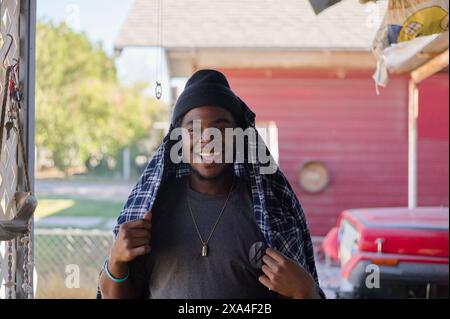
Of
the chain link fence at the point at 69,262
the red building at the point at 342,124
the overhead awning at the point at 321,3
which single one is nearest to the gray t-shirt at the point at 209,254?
the overhead awning at the point at 321,3

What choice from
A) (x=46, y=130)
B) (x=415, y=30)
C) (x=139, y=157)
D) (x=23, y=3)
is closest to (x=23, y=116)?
(x=23, y=3)

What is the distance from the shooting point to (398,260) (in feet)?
14.8

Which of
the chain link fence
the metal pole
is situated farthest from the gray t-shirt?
the metal pole

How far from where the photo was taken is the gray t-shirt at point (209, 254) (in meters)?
1.68

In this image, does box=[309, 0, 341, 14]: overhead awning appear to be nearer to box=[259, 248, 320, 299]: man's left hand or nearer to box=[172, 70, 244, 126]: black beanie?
box=[172, 70, 244, 126]: black beanie

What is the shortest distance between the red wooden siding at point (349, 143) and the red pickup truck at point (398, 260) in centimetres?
347

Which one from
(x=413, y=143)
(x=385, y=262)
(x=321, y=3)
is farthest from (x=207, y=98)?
(x=413, y=143)

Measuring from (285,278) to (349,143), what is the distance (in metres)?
7.05

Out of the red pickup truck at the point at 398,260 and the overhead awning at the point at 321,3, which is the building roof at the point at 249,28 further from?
the overhead awning at the point at 321,3

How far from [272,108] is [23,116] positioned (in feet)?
20.7

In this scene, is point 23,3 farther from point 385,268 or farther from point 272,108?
point 272,108

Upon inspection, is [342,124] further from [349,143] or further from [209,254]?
[209,254]

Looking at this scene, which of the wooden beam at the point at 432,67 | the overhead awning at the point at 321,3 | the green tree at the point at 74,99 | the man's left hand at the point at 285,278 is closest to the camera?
the man's left hand at the point at 285,278
